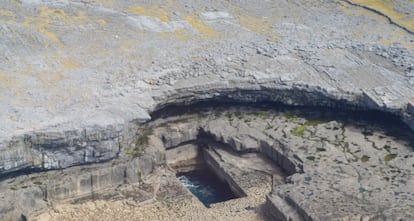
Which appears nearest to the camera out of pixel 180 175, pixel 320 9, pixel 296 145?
pixel 296 145

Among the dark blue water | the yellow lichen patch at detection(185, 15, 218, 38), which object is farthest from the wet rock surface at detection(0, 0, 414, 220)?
the dark blue water

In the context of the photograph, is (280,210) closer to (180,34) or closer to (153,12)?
(180,34)

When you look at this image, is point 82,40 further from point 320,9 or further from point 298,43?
point 320,9

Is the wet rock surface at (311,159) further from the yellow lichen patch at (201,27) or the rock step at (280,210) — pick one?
the yellow lichen patch at (201,27)

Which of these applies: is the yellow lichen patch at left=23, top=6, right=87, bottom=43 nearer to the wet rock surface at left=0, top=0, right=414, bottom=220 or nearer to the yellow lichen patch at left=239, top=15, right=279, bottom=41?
the wet rock surface at left=0, top=0, right=414, bottom=220

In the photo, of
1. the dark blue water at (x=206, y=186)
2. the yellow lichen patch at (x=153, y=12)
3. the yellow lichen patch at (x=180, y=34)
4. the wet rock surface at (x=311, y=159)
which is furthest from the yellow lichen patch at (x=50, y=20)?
the dark blue water at (x=206, y=186)

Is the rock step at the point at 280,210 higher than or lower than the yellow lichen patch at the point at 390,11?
lower

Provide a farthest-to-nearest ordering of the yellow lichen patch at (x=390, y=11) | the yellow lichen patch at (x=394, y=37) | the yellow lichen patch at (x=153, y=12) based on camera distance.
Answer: the yellow lichen patch at (x=390, y=11), the yellow lichen patch at (x=153, y=12), the yellow lichen patch at (x=394, y=37)

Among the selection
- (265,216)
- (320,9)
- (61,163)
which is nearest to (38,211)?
(61,163)
